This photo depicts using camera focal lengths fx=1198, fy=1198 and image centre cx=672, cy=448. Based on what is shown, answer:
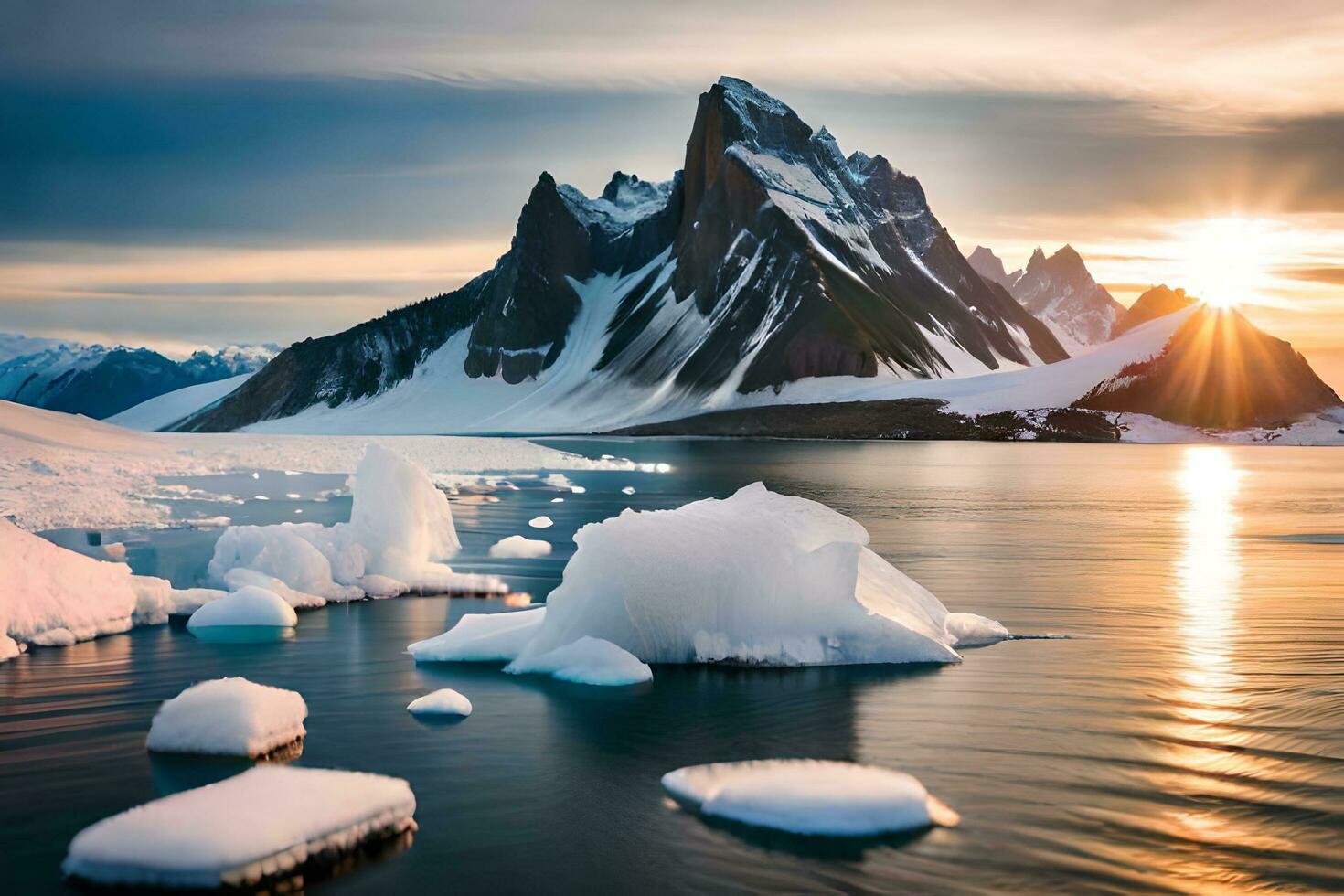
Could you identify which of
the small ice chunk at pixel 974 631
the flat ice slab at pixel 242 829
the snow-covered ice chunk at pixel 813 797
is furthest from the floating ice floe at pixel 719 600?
the flat ice slab at pixel 242 829

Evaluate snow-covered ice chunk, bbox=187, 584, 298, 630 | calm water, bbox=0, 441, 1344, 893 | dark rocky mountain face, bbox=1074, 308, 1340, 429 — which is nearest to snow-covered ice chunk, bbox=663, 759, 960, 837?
calm water, bbox=0, 441, 1344, 893

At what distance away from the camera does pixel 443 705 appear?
589 inches

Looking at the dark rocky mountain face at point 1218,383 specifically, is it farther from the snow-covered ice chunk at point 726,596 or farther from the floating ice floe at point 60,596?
the floating ice floe at point 60,596

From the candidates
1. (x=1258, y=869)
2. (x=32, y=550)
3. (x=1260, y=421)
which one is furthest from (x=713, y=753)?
(x=1260, y=421)

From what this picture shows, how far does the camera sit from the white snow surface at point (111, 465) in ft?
105

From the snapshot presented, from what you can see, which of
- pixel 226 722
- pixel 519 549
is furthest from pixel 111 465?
pixel 226 722

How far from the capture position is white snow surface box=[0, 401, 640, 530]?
1265 inches

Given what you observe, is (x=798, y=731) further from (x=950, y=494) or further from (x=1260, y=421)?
(x=1260, y=421)

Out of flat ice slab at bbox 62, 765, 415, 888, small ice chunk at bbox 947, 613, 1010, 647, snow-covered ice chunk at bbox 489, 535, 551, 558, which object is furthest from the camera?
snow-covered ice chunk at bbox 489, 535, 551, 558

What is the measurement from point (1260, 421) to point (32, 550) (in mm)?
188711

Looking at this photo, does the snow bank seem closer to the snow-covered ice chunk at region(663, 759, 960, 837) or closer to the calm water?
the calm water

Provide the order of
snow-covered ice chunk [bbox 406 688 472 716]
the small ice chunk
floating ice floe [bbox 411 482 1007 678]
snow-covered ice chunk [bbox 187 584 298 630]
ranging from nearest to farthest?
snow-covered ice chunk [bbox 406 688 472 716] → floating ice floe [bbox 411 482 1007 678] → the small ice chunk → snow-covered ice chunk [bbox 187 584 298 630]

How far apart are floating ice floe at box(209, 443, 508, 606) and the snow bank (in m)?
9.37

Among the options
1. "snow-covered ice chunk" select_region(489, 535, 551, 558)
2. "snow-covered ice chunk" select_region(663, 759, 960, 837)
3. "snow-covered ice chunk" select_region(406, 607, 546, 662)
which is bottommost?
"snow-covered ice chunk" select_region(663, 759, 960, 837)
